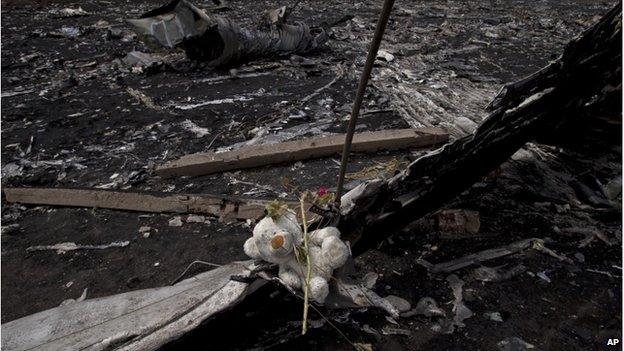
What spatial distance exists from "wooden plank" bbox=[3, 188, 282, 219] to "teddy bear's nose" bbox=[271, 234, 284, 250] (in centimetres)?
141

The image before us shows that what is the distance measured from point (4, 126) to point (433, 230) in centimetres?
499

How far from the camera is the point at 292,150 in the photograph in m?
4.13

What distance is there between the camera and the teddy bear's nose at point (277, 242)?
179 centimetres

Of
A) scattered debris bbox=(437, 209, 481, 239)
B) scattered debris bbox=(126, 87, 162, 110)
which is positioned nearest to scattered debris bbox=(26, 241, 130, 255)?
scattered debris bbox=(437, 209, 481, 239)

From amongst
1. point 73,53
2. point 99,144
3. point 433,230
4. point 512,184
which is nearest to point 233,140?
point 99,144

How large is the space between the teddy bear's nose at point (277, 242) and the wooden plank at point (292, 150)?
90.9 inches

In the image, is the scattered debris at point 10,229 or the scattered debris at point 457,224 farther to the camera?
the scattered debris at point 10,229

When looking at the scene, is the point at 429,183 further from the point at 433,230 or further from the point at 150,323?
the point at 150,323

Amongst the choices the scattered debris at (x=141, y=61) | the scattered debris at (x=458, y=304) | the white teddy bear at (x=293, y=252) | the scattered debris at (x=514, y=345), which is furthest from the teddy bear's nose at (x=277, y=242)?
the scattered debris at (x=141, y=61)

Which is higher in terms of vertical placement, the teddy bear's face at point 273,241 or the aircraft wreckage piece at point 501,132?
the aircraft wreckage piece at point 501,132

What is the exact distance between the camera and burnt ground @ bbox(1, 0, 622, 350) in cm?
228

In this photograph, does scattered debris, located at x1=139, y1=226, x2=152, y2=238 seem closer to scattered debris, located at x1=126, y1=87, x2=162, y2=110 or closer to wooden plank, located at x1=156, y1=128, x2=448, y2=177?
wooden plank, located at x1=156, y1=128, x2=448, y2=177

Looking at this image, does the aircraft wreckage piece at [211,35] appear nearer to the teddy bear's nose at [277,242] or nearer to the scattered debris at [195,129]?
the scattered debris at [195,129]

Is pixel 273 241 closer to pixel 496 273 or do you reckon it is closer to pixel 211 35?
pixel 496 273
